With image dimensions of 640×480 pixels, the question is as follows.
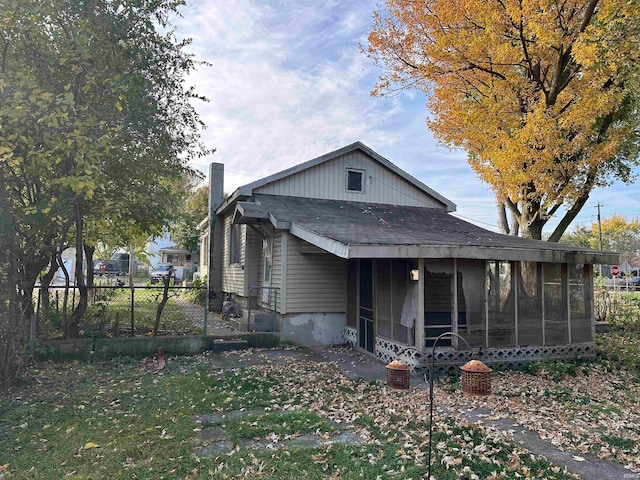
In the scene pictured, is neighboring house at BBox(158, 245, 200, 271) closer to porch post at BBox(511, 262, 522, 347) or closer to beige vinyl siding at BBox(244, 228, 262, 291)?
beige vinyl siding at BBox(244, 228, 262, 291)

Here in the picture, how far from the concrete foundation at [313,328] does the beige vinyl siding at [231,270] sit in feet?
9.38

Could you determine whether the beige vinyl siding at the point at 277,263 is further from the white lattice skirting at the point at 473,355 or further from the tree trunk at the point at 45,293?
the tree trunk at the point at 45,293

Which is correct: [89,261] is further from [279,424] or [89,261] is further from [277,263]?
[279,424]

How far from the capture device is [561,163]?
37.4ft

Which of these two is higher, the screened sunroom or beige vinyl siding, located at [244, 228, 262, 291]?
beige vinyl siding, located at [244, 228, 262, 291]

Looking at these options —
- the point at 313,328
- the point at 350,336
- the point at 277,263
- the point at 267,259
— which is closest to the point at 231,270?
the point at 267,259

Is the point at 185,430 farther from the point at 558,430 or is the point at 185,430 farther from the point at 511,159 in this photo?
the point at 511,159

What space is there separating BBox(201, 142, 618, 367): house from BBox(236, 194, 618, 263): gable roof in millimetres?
31

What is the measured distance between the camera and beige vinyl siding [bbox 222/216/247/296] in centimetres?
1319

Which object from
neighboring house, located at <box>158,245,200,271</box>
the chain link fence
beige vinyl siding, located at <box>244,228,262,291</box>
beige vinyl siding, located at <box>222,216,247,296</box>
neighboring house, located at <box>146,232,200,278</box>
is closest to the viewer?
the chain link fence

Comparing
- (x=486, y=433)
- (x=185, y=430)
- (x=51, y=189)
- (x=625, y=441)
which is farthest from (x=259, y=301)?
(x=625, y=441)

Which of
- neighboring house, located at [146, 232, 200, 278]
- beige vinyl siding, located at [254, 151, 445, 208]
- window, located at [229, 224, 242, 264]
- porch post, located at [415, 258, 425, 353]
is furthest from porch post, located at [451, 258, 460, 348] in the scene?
neighboring house, located at [146, 232, 200, 278]

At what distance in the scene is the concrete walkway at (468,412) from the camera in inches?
164

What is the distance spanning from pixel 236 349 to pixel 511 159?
28.2 ft
